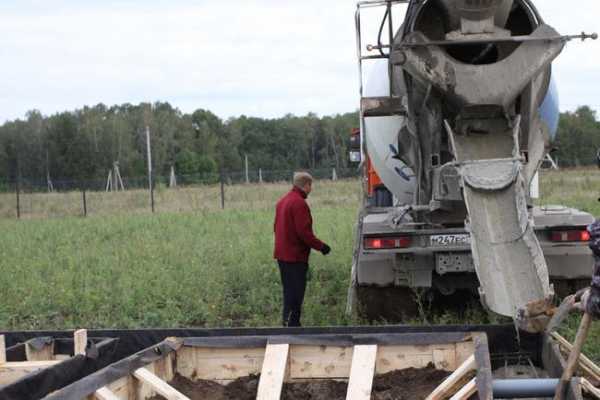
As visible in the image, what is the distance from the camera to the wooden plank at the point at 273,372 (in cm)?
468

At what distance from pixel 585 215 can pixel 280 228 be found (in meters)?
2.79

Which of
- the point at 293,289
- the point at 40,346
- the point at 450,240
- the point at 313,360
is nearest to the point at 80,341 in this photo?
the point at 40,346

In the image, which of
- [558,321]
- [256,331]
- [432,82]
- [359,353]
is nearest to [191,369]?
[256,331]

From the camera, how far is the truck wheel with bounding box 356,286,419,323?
816 cm

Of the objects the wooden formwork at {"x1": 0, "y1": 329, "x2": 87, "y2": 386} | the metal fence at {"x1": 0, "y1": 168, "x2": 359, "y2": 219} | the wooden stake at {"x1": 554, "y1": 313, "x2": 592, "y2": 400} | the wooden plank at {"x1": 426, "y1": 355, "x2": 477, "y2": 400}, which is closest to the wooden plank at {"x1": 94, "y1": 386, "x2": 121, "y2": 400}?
the wooden formwork at {"x1": 0, "y1": 329, "x2": 87, "y2": 386}

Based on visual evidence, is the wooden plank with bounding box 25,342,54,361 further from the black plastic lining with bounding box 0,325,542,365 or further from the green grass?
the green grass

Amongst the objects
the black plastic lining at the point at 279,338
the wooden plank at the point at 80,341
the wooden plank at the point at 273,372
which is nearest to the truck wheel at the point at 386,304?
the black plastic lining at the point at 279,338

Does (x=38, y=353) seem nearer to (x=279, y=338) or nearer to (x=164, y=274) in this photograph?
(x=279, y=338)

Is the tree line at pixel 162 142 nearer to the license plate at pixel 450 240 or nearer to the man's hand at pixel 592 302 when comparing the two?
the license plate at pixel 450 240

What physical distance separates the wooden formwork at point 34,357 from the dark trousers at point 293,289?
3.04 metres

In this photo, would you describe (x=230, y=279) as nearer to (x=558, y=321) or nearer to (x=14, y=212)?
(x=558, y=321)

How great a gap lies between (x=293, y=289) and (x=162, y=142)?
67.9m

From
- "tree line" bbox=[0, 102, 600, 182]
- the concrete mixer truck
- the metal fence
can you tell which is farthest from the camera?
"tree line" bbox=[0, 102, 600, 182]

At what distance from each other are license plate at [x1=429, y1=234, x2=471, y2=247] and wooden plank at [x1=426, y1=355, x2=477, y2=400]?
2928 millimetres
